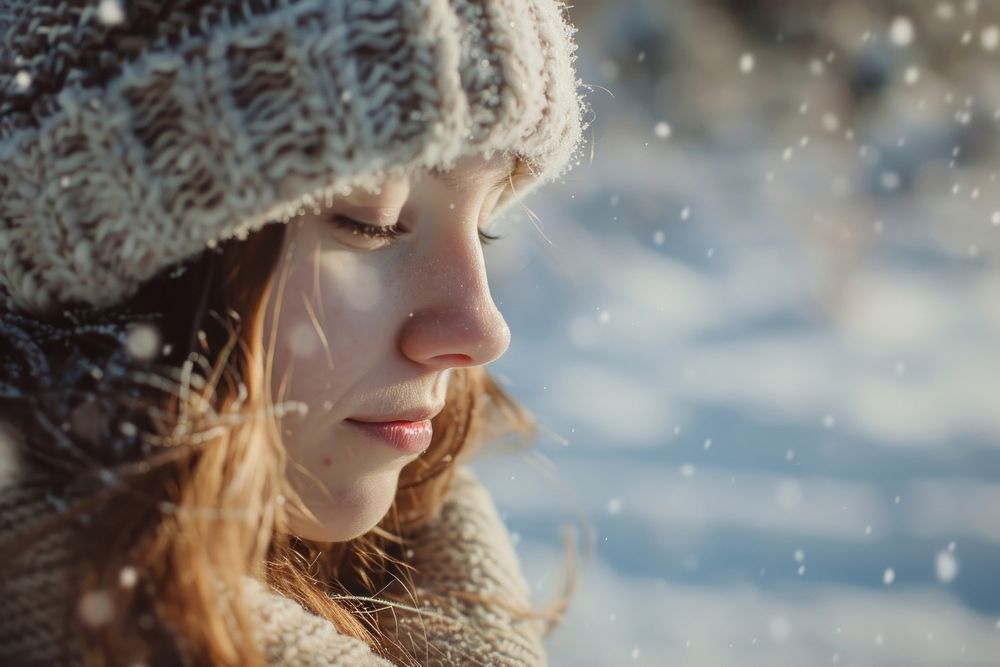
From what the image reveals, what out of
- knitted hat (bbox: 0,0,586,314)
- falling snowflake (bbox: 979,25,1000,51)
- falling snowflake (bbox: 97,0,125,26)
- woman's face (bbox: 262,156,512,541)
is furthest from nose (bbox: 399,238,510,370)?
falling snowflake (bbox: 979,25,1000,51)

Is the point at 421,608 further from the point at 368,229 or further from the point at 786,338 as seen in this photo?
the point at 786,338

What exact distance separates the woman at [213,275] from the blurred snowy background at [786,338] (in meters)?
2.34

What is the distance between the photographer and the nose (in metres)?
1.04

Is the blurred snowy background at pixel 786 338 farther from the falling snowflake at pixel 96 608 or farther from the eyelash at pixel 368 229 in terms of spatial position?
the falling snowflake at pixel 96 608

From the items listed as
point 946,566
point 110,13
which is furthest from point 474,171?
point 946,566

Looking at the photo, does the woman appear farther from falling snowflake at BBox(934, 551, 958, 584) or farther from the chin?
falling snowflake at BBox(934, 551, 958, 584)

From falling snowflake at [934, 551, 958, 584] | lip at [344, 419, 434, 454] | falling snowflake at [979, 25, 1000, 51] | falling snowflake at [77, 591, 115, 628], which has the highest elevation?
falling snowflake at [979, 25, 1000, 51]

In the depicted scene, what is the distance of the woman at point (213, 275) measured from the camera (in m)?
0.82

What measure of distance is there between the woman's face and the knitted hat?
101mm

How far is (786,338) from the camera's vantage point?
15.9 feet

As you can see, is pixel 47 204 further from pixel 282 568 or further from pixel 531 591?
pixel 531 591

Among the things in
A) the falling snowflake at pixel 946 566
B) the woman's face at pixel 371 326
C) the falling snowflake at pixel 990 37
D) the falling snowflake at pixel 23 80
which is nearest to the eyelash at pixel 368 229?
the woman's face at pixel 371 326

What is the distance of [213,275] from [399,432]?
319 millimetres

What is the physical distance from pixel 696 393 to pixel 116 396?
4156 millimetres
